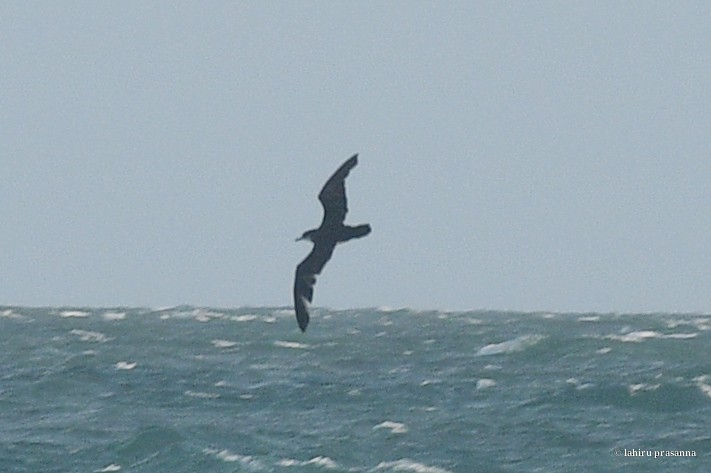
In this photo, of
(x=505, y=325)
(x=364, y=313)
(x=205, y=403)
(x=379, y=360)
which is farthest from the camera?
(x=364, y=313)

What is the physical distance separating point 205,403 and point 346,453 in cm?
683

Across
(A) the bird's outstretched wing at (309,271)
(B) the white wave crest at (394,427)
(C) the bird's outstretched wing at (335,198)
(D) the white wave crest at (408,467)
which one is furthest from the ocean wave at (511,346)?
(C) the bird's outstretched wing at (335,198)

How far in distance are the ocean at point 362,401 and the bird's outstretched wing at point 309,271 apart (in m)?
7.96

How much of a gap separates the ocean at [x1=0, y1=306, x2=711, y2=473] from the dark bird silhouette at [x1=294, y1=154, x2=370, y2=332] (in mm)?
7990

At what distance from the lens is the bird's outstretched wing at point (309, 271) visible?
19.1 metres

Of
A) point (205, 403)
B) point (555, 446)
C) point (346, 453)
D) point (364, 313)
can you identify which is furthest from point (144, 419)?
point (364, 313)

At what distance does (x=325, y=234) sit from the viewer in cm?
1916

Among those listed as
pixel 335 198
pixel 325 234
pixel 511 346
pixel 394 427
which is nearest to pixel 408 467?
pixel 394 427

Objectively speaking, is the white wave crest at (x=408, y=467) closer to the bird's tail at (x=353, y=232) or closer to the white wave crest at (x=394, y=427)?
the white wave crest at (x=394, y=427)

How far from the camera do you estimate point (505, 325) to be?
54.5 m

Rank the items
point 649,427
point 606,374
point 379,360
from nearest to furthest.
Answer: point 649,427, point 606,374, point 379,360

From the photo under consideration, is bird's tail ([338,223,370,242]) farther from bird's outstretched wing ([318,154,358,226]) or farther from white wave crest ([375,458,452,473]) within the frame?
white wave crest ([375,458,452,473])

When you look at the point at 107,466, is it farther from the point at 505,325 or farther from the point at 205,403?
the point at 505,325

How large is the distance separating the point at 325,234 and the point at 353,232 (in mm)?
524
